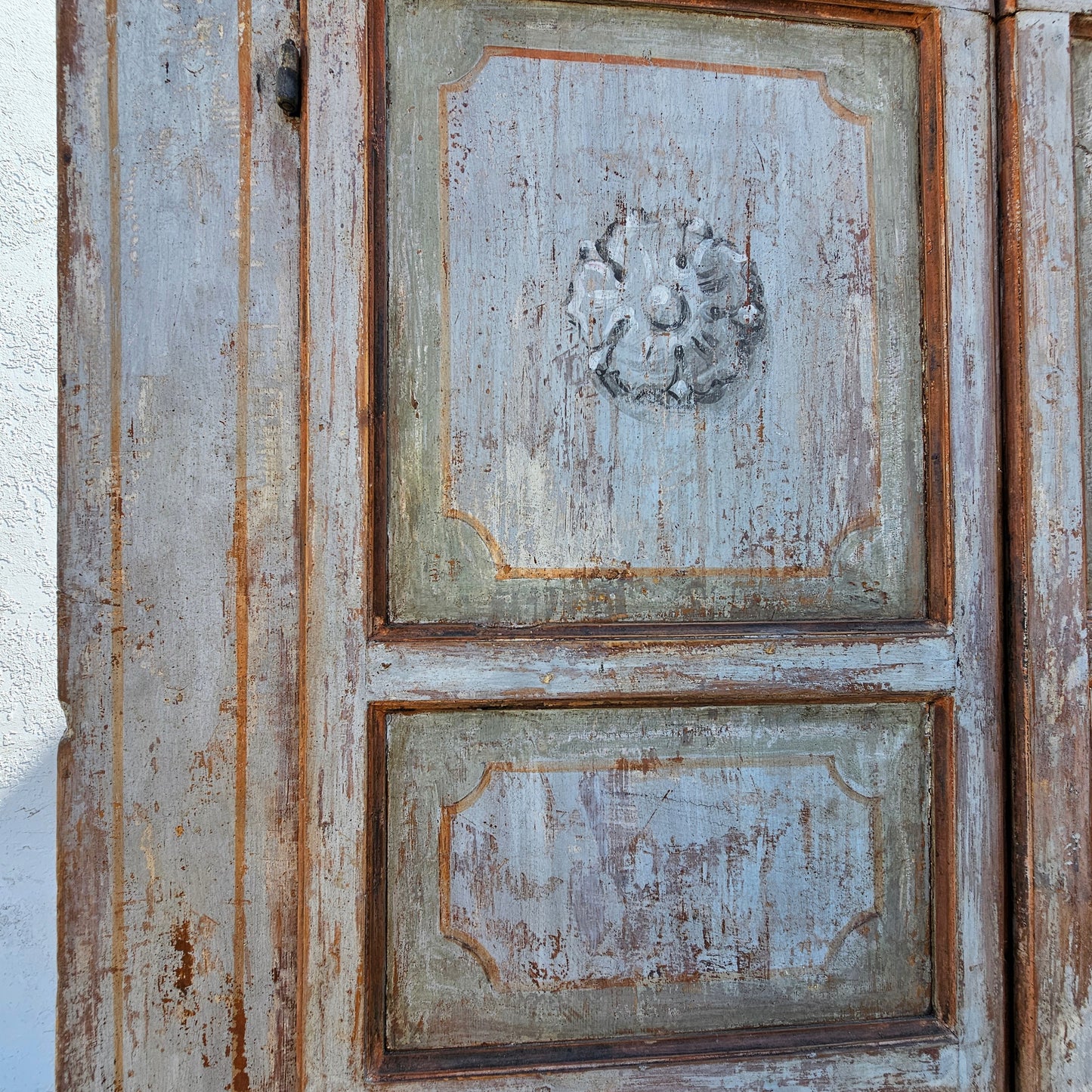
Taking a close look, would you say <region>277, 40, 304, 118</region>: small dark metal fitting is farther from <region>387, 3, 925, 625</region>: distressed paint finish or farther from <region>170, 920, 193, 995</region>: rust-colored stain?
<region>170, 920, 193, 995</region>: rust-colored stain

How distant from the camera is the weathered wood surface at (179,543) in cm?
90

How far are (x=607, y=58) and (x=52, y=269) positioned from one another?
0.71 meters

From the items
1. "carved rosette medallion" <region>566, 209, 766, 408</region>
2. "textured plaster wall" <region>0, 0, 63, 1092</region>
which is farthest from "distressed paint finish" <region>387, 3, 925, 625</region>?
"textured plaster wall" <region>0, 0, 63, 1092</region>

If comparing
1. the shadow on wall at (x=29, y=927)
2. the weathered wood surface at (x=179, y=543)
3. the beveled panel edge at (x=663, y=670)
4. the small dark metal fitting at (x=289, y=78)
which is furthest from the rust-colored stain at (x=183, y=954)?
the small dark metal fitting at (x=289, y=78)

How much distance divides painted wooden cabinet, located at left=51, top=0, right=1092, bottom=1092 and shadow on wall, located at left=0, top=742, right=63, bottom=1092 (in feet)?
0.11

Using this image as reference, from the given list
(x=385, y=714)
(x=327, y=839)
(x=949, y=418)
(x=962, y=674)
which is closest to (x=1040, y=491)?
(x=949, y=418)

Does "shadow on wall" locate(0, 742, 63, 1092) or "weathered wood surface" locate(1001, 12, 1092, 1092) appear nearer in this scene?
"shadow on wall" locate(0, 742, 63, 1092)

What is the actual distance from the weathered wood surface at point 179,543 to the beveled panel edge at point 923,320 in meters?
0.10

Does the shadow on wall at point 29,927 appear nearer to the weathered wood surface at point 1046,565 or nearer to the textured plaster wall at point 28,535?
the textured plaster wall at point 28,535

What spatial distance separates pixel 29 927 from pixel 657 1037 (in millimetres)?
732

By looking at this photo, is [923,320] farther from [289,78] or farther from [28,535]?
[28,535]

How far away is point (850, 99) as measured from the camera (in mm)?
1038

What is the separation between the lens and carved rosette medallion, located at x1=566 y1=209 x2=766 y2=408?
995mm

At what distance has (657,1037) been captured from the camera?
3.18 ft
